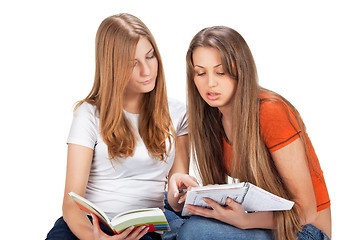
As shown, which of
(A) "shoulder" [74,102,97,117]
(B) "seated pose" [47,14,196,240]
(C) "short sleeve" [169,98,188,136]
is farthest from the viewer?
(C) "short sleeve" [169,98,188,136]

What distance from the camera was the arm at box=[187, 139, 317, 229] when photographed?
2.63m

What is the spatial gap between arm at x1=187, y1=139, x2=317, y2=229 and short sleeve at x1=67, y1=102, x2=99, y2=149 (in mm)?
680

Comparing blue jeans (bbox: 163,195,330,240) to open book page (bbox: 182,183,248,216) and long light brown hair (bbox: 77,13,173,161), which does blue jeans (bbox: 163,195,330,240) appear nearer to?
open book page (bbox: 182,183,248,216)

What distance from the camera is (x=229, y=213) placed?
264 centimetres

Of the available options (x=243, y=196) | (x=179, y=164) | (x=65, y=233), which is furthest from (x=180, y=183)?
(x=65, y=233)

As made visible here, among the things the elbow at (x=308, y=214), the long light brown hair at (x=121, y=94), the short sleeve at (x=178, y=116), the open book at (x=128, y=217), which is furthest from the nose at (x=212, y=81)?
the elbow at (x=308, y=214)

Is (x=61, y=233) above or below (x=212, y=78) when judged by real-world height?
below

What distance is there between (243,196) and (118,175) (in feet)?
2.65

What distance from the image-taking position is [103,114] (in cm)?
292

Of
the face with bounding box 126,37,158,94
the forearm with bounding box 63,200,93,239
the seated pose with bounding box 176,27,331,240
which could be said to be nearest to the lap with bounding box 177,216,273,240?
the seated pose with bounding box 176,27,331,240

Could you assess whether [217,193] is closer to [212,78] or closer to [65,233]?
[212,78]

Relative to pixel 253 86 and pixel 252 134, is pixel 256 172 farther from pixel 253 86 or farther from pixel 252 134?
pixel 253 86

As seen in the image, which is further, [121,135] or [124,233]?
[121,135]

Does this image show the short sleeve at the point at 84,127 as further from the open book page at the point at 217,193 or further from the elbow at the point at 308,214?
the elbow at the point at 308,214
